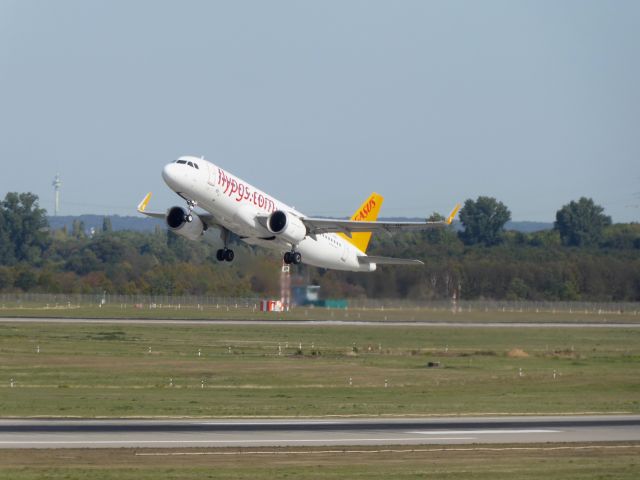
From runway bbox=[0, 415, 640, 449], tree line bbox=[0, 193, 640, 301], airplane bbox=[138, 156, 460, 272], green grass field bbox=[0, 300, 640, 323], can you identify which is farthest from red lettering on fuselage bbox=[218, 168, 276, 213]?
green grass field bbox=[0, 300, 640, 323]

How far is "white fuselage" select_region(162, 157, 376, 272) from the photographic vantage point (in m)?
59.7

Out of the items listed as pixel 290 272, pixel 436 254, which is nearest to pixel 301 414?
pixel 290 272

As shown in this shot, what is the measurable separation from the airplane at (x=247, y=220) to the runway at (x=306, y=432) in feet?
69.3

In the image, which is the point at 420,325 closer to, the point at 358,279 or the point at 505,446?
the point at 358,279

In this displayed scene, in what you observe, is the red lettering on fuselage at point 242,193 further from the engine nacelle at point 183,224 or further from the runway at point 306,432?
the runway at point 306,432

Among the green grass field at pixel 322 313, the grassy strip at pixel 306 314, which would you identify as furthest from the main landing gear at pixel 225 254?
the grassy strip at pixel 306 314

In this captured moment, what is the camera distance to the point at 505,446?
3481 centimetres

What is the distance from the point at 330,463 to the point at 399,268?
6721 cm

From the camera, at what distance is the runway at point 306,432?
115 feet

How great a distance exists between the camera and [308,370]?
208ft

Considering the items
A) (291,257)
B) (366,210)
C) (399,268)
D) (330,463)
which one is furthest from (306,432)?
(399,268)

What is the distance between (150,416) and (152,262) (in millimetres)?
99310

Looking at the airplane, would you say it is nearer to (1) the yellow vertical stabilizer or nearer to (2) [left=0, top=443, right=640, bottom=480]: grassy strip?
(1) the yellow vertical stabilizer

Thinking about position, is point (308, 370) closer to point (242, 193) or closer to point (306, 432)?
point (242, 193)
